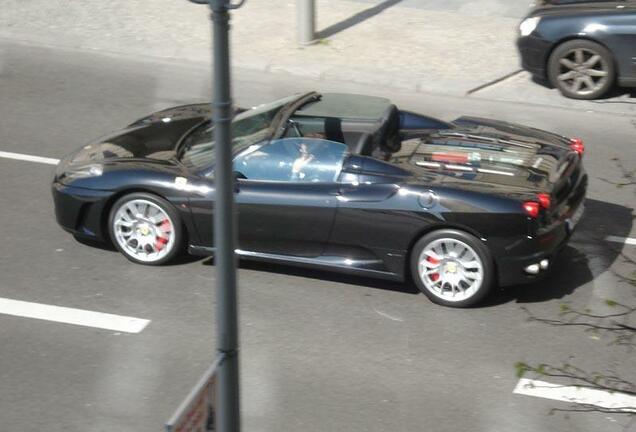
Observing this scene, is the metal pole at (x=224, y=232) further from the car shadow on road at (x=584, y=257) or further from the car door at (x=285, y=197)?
the car shadow on road at (x=584, y=257)

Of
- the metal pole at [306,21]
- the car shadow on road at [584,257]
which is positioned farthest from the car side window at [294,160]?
the metal pole at [306,21]

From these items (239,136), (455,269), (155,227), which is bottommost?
(455,269)

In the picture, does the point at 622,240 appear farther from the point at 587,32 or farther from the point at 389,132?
the point at 587,32

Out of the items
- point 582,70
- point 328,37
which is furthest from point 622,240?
point 328,37

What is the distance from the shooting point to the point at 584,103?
1350 cm

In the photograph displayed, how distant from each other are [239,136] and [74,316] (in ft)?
6.71

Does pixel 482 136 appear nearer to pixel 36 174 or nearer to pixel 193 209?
pixel 193 209

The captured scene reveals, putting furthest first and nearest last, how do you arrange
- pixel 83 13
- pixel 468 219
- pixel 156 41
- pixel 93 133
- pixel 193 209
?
pixel 83 13 < pixel 156 41 < pixel 93 133 < pixel 193 209 < pixel 468 219

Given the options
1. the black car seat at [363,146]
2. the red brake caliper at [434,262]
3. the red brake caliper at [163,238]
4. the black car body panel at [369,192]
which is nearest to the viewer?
the black car body panel at [369,192]

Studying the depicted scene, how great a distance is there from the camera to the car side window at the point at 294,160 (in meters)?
9.05

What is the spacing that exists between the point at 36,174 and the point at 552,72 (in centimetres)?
622

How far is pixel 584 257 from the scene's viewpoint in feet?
32.1

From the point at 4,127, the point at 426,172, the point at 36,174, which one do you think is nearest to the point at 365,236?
the point at 426,172

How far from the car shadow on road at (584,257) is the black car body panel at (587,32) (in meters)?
3.00
